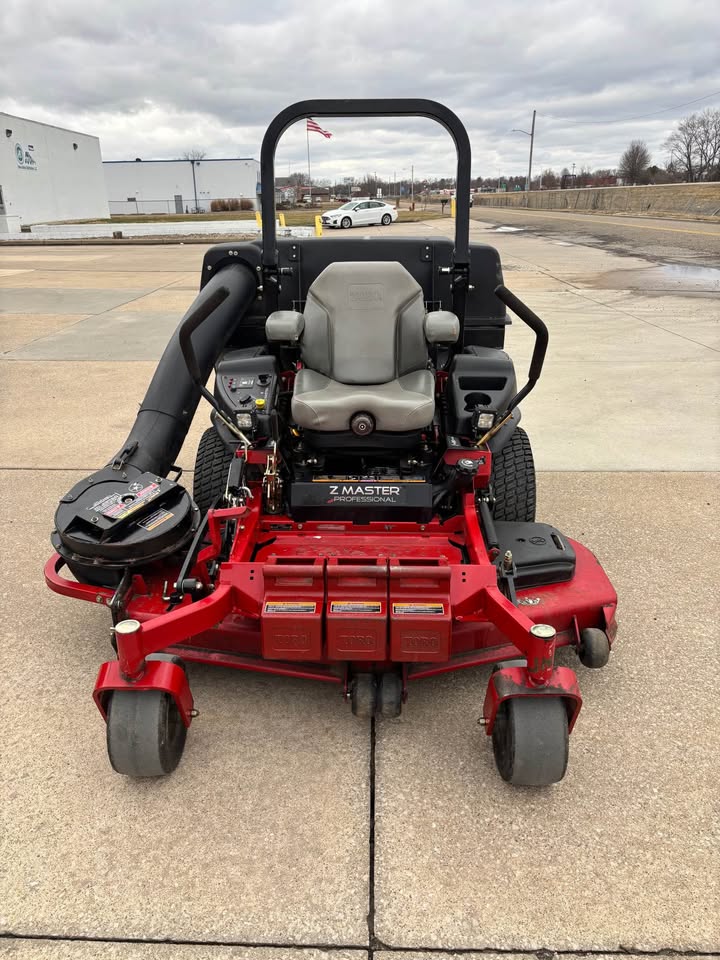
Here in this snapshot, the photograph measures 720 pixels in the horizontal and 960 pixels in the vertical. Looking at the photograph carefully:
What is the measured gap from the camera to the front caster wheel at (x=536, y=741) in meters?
2.07

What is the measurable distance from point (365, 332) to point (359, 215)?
89.2 feet

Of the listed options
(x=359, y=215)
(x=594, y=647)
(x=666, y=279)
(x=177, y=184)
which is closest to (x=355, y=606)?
(x=594, y=647)

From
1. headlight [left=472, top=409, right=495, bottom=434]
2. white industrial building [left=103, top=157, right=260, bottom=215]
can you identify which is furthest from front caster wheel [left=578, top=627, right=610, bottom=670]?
white industrial building [left=103, top=157, right=260, bottom=215]

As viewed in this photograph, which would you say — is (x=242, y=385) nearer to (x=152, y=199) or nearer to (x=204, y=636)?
(x=204, y=636)

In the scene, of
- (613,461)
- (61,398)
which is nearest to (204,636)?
(613,461)

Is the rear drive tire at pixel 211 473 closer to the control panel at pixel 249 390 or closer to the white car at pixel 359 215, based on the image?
the control panel at pixel 249 390

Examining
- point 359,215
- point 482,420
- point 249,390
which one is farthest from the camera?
point 359,215

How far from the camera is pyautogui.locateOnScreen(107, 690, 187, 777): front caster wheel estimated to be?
2.10 metres

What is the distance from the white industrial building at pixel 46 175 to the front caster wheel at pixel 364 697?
3676 cm

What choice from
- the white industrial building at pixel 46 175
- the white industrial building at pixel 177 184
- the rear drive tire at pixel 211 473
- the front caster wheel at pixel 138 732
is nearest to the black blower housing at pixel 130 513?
the rear drive tire at pixel 211 473

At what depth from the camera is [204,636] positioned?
2527 mm

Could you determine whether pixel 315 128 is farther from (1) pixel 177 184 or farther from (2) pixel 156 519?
(1) pixel 177 184

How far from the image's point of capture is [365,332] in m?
3.03

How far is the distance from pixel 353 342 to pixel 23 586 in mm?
1854
